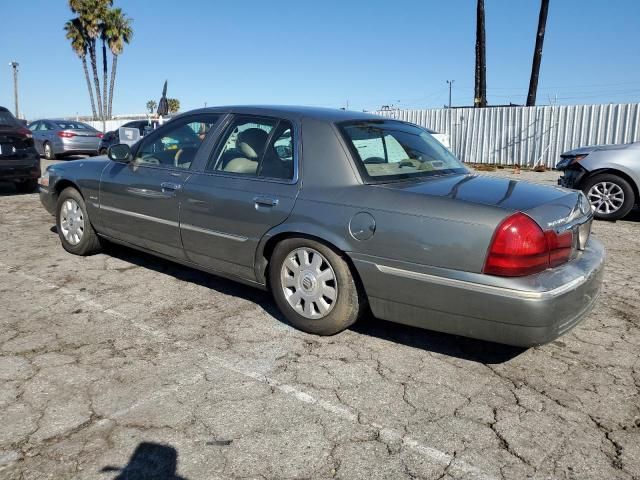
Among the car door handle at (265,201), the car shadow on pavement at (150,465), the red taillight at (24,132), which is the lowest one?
the car shadow on pavement at (150,465)

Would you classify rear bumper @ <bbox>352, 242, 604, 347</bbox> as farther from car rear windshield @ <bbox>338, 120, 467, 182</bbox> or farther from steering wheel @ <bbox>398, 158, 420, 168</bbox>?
steering wheel @ <bbox>398, 158, 420, 168</bbox>

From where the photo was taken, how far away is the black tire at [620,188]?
7.49m

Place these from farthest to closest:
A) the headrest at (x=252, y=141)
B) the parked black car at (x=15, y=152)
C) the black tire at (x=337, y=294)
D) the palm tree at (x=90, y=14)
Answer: the palm tree at (x=90, y=14) < the parked black car at (x=15, y=152) < the headrest at (x=252, y=141) < the black tire at (x=337, y=294)

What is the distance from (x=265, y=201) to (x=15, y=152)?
7369 mm

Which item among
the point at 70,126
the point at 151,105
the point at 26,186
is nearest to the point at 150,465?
the point at 26,186

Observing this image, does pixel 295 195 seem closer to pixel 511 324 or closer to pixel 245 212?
pixel 245 212

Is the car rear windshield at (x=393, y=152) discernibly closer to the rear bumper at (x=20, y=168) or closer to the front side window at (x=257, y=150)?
the front side window at (x=257, y=150)

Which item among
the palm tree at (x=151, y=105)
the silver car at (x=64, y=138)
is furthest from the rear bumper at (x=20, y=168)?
the palm tree at (x=151, y=105)

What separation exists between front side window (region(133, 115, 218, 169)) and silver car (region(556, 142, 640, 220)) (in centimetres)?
581

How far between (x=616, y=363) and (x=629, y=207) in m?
5.10

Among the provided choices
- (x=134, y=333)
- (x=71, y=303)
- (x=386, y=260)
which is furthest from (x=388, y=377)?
(x=71, y=303)

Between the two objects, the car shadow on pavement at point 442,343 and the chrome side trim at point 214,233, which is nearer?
the car shadow on pavement at point 442,343

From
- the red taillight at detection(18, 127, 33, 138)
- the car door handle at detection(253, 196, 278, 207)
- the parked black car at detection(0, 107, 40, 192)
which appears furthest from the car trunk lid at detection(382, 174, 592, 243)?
the red taillight at detection(18, 127, 33, 138)

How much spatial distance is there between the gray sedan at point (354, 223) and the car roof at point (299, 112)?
0.06 feet
